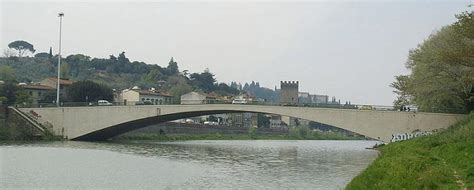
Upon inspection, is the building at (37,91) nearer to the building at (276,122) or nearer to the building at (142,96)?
the building at (142,96)

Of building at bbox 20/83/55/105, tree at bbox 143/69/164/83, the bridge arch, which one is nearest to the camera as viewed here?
the bridge arch

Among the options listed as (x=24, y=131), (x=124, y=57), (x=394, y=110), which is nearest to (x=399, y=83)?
(x=394, y=110)

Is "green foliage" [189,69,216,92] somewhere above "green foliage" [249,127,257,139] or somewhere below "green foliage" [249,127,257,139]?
above

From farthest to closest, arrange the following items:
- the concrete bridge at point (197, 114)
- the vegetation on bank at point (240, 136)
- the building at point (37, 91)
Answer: the building at point (37, 91), the vegetation on bank at point (240, 136), the concrete bridge at point (197, 114)

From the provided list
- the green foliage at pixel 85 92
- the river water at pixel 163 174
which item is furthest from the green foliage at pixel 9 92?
the river water at pixel 163 174

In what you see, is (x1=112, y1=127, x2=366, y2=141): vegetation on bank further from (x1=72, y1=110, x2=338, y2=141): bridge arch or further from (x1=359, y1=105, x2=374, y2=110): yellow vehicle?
(x1=359, y1=105, x2=374, y2=110): yellow vehicle

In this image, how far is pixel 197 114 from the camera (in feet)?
201

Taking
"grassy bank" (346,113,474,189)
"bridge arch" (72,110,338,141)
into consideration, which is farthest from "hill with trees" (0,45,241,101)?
"grassy bank" (346,113,474,189)

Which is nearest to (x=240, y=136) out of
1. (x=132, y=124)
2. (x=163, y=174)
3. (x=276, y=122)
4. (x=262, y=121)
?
(x=262, y=121)

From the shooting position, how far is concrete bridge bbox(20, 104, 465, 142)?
4669 cm

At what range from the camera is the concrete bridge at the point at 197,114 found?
4669 cm

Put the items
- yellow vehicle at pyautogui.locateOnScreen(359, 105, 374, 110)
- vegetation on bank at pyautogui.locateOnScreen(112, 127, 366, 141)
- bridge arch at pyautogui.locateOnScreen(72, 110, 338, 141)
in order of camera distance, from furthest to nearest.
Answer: vegetation on bank at pyautogui.locateOnScreen(112, 127, 366, 141)
bridge arch at pyautogui.locateOnScreen(72, 110, 338, 141)
yellow vehicle at pyautogui.locateOnScreen(359, 105, 374, 110)

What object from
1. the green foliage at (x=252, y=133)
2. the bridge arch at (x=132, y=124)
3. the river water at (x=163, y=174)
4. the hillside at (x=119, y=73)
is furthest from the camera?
the hillside at (x=119, y=73)

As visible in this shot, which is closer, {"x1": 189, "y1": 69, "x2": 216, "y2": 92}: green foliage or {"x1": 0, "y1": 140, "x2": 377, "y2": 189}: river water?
{"x1": 0, "y1": 140, "x2": 377, "y2": 189}: river water
